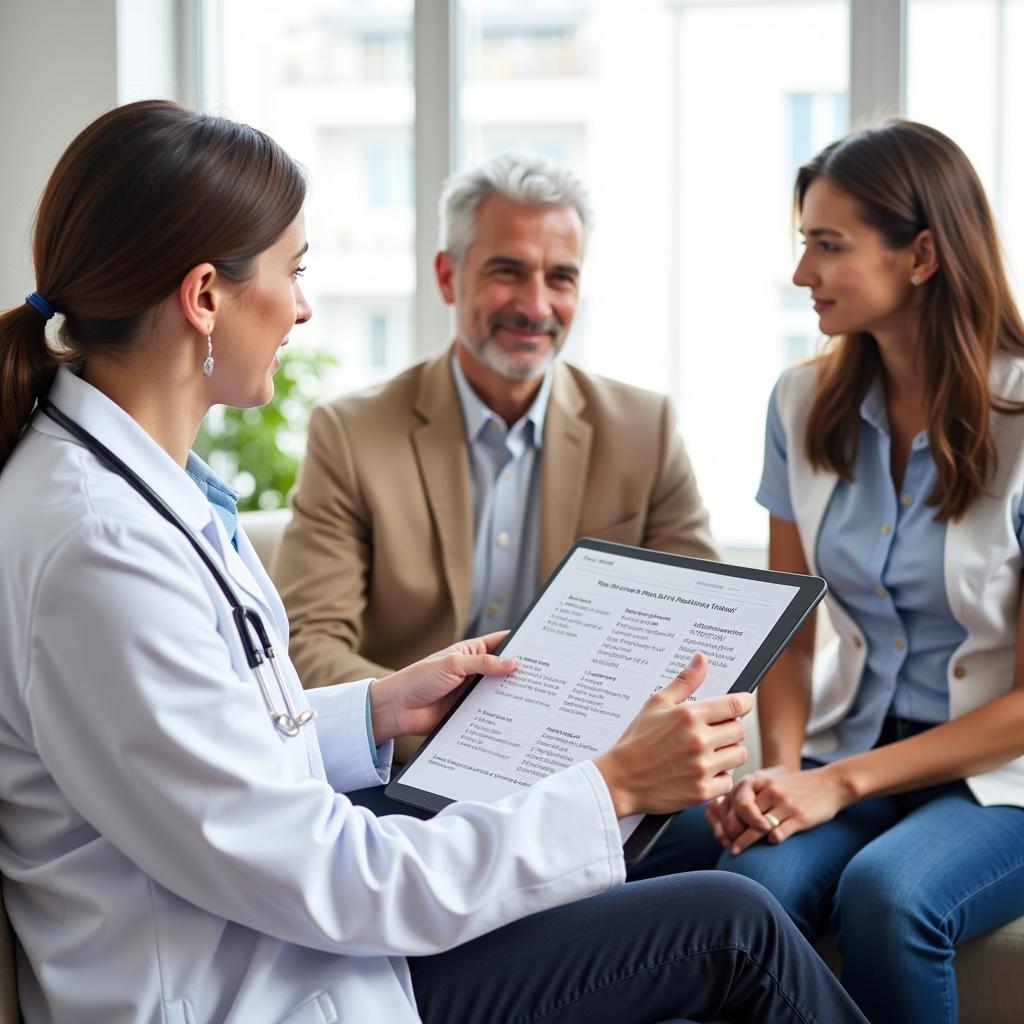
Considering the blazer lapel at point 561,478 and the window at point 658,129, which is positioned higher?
the window at point 658,129

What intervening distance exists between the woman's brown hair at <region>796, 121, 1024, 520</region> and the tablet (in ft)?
2.08

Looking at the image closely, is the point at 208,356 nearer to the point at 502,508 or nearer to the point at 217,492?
the point at 217,492

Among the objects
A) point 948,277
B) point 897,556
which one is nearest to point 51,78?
point 948,277

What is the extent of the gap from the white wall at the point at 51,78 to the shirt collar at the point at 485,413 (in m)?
1.45

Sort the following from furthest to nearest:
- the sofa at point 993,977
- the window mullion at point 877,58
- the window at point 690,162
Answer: the window at point 690,162, the window mullion at point 877,58, the sofa at point 993,977

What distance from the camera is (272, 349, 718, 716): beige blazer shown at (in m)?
2.21

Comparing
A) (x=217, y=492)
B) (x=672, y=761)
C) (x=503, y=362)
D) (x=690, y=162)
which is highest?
(x=690, y=162)

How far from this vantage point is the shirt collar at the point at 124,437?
44.7 inches

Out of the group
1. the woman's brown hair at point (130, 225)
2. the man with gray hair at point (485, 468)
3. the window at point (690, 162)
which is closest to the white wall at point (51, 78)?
the window at point (690, 162)

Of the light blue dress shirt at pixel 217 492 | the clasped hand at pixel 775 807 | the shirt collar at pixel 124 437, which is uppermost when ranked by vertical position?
the shirt collar at pixel 124 437

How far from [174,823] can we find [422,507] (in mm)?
1282

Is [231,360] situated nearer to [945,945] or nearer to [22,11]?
[945,945]

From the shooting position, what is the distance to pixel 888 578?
1.94 meters

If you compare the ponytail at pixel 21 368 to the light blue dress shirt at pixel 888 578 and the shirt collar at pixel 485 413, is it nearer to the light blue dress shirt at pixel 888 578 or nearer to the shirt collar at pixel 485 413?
the shirt collar at pixel 485 413
